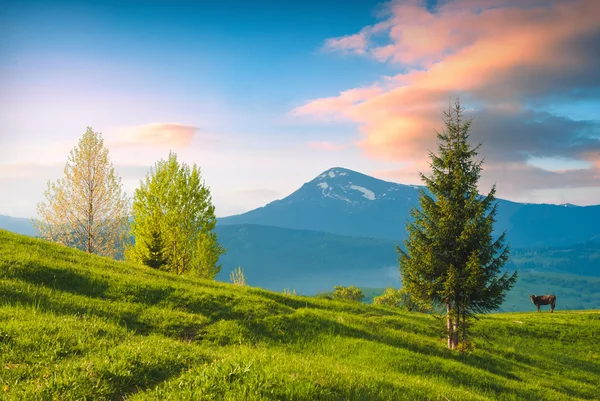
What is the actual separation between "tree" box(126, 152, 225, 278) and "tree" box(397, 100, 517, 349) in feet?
92.5

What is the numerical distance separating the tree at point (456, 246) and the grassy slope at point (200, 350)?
10.7 ft

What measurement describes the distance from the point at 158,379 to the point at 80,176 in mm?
37415

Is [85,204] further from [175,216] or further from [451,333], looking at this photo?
[451,333]

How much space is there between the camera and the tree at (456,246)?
19188 millimetres

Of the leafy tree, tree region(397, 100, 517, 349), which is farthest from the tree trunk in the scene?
the leafy tree

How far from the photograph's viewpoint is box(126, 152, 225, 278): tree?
40647mm

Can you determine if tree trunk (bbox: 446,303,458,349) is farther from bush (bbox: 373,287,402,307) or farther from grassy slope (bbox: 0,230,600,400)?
bush (bbox: 373,287,402,307)

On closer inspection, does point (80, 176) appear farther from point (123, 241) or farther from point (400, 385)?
point (400, 385)

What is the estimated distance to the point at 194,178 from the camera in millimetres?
42781

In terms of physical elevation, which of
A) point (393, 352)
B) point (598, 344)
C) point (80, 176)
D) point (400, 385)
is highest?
point (80, 176)

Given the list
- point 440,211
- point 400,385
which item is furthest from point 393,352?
point 440,211

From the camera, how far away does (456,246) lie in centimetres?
1977

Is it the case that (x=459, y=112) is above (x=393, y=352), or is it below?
above

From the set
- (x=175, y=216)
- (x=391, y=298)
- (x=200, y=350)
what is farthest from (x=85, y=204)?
(x=391, y=298)
